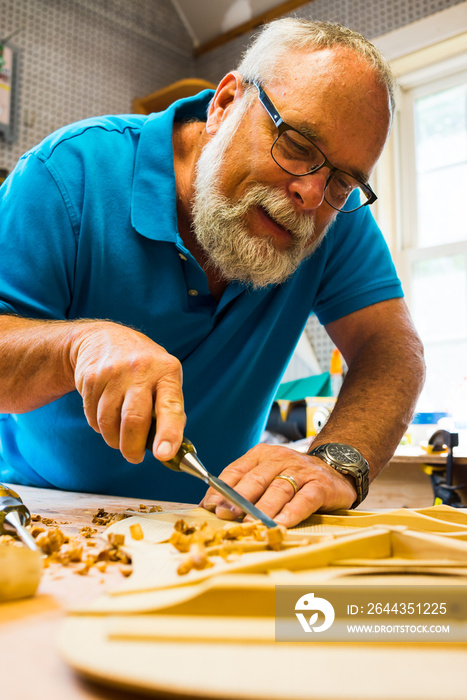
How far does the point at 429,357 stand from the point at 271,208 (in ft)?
7.26

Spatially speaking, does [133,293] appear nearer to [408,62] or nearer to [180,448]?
[180,448]

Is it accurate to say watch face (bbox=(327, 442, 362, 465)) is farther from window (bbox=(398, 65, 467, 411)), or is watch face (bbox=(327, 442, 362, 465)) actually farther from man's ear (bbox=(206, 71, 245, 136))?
window (bbox=(398, 65, 467, 411))

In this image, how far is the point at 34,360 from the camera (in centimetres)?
86

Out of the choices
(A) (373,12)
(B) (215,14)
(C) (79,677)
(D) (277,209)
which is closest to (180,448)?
(C) (79,677)

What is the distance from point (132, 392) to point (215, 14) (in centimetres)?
370

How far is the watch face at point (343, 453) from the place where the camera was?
3.20ft

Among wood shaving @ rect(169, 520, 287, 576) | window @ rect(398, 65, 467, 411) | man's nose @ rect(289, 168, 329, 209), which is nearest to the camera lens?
wood shaving @ rect(169, 520, 287, 576)

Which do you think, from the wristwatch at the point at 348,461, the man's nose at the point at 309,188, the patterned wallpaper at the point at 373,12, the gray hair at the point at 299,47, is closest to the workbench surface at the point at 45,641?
the wristwatch at the point at 348,461

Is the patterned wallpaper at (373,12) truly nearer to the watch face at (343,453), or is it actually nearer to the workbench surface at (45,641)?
the watch face at (343,453)

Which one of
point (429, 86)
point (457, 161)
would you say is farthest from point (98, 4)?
point (457, 161)

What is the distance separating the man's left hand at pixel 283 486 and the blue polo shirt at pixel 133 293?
35 cm

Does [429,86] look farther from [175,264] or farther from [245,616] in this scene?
[245,616]

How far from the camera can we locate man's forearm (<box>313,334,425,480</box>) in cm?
111

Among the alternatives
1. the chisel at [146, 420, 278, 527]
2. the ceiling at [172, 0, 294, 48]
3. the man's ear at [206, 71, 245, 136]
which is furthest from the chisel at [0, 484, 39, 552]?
the ceiling at [172, 0, 294, 48]
